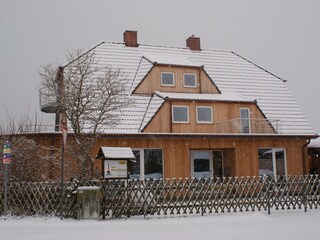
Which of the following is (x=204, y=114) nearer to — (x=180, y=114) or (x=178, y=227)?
(x=180, y=114)

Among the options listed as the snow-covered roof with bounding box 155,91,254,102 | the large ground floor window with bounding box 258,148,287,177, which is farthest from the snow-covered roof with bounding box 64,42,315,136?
the large ground floor window with bounding box 258,148,287,177

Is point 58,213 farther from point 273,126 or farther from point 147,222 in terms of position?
point 273,126

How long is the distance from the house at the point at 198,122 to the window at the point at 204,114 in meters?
0.06

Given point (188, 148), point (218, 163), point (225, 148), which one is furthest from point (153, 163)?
point (218, 163)

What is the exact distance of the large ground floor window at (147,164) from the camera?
2253cm

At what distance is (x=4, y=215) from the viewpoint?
48.4 ft

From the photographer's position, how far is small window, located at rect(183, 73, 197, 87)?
2662 cm

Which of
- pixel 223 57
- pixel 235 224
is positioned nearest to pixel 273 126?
pixel 223 57

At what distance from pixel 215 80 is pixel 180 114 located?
539 centimetres

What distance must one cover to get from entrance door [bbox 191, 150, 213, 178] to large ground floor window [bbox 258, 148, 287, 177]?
3.03 metres

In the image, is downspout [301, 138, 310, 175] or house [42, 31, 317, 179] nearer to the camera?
house [42, 31, 317, 179]

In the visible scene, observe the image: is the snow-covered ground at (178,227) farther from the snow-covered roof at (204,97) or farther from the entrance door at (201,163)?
the snow-covered roof at (204,97)

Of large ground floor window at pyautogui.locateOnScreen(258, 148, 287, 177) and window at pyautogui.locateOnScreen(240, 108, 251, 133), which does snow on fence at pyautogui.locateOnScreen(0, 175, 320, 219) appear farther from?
window at pyautogui.locateOnScreen(240, 108, 251, 133)

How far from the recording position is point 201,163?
25.1 meters
